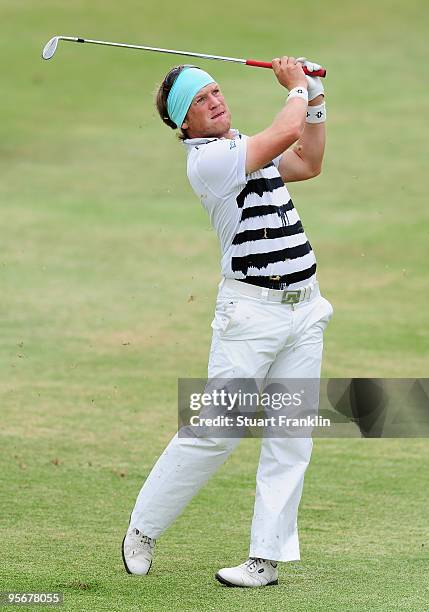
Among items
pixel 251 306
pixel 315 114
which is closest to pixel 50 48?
pixel 315 114

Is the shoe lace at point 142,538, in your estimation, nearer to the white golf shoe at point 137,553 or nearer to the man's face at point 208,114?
the white golf shoe at point 137,553

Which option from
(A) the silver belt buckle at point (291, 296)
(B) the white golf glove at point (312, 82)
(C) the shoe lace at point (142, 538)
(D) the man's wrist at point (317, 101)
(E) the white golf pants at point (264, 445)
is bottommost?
(C) the shoe lace at point (142, 538)

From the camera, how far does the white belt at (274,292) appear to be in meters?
5.01

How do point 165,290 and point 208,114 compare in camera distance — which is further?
point 165,290

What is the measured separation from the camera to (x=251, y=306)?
197 inches

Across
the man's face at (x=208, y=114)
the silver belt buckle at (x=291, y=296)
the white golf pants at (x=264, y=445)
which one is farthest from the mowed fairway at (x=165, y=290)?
the man's face at (x=208, y=114)

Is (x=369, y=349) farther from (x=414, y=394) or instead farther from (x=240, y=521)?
(x=240, y=521)

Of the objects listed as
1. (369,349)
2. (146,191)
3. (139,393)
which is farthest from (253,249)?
(146,191)

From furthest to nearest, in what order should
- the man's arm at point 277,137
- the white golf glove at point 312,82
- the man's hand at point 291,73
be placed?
the white golf glove at point 312,82, the man's hand at point 291,73, the man's arm at point 277,137

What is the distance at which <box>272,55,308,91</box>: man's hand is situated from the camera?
5062 millimetres

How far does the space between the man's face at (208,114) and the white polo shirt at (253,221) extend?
7 centimetres

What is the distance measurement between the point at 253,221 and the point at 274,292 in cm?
28

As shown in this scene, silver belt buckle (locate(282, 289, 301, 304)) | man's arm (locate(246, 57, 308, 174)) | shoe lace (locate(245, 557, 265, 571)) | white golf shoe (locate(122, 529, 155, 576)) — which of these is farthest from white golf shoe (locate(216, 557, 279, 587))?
man's arm (locate(246, 57, 308, 174))

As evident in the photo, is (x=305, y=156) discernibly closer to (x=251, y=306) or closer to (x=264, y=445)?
(x=251, y=306)
